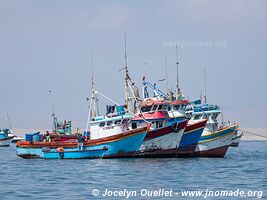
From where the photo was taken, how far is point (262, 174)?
3912 centimetres

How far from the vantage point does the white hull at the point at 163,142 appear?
2021 inches

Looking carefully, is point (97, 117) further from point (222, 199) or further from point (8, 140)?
point (8, 140)

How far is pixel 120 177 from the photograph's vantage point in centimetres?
3700

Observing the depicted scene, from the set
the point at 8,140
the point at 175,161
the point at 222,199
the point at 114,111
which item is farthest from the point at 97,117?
the point at 8,140

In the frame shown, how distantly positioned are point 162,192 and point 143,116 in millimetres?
22585

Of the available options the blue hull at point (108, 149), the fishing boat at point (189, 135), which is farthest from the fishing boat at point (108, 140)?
the fishing boat at point (189, 135)

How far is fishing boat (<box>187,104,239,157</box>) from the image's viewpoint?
5644cm

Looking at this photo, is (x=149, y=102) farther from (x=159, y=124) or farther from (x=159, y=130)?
(x=159, y=130)

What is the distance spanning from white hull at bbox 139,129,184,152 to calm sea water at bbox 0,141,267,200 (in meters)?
2.28

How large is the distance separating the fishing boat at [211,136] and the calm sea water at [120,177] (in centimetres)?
664

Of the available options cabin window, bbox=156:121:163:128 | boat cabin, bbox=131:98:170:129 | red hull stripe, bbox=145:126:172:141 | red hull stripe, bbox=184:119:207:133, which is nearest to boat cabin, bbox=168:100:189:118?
red hull stripe, bbox=184:119:207:133

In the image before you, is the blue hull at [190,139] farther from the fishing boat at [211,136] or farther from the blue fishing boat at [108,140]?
the blue fishing boat at [108,140]

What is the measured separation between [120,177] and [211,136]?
69.7 feet

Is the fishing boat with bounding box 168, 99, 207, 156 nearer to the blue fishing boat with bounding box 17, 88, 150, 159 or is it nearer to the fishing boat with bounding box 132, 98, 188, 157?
the fishing boat with bounding box 132, 98, 188, 157
